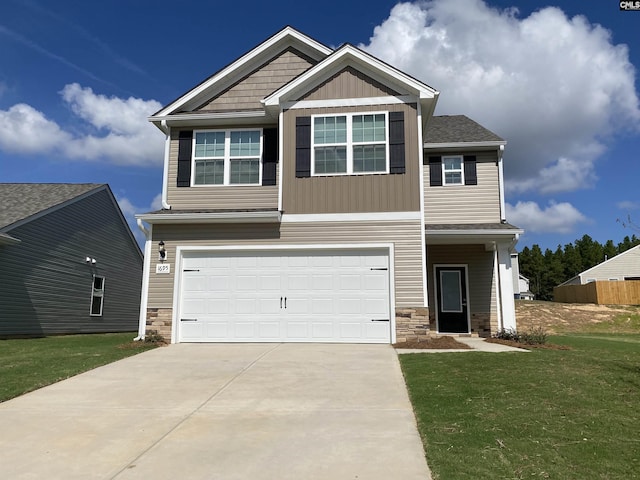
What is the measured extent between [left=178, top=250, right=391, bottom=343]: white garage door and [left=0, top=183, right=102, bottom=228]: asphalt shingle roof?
8124mm

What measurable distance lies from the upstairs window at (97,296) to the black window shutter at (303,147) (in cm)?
1264

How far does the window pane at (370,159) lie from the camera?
38.2ft

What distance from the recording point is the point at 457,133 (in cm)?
1559

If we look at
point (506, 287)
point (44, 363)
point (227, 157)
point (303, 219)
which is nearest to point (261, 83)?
point (227, 157)

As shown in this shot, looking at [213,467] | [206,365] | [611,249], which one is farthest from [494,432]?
[611,249]

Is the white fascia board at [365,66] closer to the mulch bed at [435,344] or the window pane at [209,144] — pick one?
the window pane at [209,144]

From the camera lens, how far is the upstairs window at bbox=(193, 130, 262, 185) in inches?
496

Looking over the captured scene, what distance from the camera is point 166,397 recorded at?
636 centimetres

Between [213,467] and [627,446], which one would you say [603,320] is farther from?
[213,467]

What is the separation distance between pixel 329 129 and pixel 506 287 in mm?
6222

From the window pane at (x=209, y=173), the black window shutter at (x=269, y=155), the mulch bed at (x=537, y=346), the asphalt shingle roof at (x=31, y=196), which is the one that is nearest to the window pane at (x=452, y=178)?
the mulch bed at (x=537, y=346)

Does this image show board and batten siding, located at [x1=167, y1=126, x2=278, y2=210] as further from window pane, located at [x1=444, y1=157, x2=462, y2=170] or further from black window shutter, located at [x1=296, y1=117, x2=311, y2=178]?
window pane, located at [x1=444, y1=157, x2=462, y2=170]

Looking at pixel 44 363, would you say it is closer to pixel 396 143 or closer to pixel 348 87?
pixel 396 143

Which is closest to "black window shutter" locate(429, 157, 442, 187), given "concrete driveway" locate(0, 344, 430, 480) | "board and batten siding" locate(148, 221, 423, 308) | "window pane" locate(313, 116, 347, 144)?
"board and batten siding" locate(148, 221, 423, 308)
